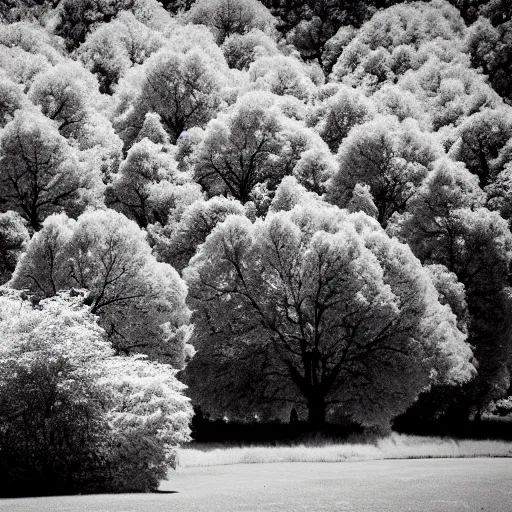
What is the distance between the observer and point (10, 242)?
178 feet

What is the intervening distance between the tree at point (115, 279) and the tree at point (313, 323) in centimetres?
288

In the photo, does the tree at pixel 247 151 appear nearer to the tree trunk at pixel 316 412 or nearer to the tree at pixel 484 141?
the tree at pixel 484 141

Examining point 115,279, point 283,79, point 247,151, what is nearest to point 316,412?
point 115,279

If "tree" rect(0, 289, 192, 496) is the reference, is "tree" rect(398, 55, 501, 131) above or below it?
above

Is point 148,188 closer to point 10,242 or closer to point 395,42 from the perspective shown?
point 10,242

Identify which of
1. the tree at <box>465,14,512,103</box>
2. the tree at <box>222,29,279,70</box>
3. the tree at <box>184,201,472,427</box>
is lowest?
the tree at <box>184,201,472,427</box>

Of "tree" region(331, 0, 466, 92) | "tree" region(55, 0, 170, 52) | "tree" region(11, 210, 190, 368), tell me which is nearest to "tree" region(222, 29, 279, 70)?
"tree" region(331, 0, 466, 92)

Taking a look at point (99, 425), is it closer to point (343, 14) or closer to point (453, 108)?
point (453, 108)

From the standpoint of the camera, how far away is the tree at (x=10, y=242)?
53.7 metres

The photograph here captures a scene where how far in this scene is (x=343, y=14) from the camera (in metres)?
147

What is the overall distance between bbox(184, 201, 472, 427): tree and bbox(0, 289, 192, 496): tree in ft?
77.0

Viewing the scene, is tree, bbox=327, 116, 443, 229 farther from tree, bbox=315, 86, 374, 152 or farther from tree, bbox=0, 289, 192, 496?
tree, bbox=0, 289, 192, 496

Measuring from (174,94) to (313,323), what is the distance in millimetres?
51891

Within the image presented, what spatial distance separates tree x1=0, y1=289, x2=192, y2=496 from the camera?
70.8 ft
